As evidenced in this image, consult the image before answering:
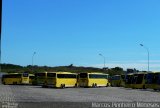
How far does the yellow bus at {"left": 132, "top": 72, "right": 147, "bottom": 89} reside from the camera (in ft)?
188

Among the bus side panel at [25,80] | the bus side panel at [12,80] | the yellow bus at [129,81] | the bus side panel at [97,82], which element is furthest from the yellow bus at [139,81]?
the bus side panel at [12,80]

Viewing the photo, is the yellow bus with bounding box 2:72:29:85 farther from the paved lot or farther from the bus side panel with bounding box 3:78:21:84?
the paved lot

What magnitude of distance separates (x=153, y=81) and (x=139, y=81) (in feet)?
20.8

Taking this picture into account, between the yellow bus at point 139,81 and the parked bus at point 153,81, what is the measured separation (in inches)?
92.1

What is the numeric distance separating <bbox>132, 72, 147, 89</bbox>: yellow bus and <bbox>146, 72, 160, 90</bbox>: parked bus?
2340mm

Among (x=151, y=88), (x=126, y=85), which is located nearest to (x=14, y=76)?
(x=126, y=85)

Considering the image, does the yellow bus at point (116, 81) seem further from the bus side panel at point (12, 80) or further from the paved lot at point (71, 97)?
the paved lot at point (71, 97)

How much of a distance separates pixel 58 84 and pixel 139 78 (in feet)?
37.3

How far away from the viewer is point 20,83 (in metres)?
74.0

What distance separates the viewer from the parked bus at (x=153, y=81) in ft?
167

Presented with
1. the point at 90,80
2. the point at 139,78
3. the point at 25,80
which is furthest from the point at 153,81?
the point at 25,80

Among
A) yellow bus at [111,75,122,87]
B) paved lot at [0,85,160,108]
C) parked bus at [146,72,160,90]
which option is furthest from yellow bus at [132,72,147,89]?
paved lot at [0,85,160,108]

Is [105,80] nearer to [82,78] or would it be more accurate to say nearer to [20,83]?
[82,78]

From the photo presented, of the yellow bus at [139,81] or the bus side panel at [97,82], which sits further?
the bus side panel at [97,82]
